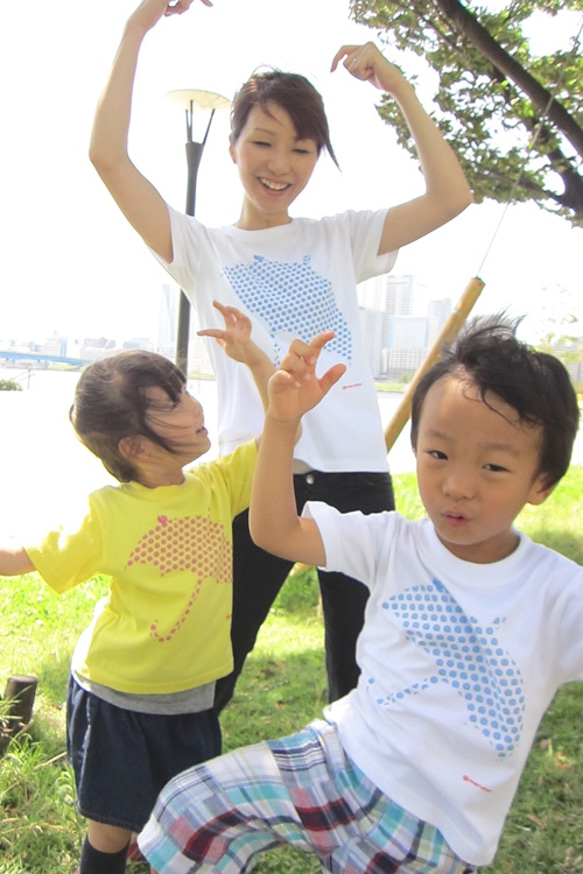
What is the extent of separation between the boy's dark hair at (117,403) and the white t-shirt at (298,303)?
0.70 feet

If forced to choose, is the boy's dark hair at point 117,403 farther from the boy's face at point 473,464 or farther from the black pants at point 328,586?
the boy's face at point 473,464

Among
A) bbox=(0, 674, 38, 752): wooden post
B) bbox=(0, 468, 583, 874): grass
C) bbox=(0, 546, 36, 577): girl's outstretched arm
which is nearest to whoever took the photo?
bbox=(0, 546, 36, 577): girl's outstretched arm

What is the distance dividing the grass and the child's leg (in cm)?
27

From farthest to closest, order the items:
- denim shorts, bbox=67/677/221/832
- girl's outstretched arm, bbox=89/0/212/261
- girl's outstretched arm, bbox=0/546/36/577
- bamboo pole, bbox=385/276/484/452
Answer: bamboo pole, bbox=385/276/484/452 → girl's outstretched arm, bbox=89/0/212/261 → denim shorts, bbox=67/677/221/832 → girl's outstretched arm, bbox=0/546/36/577

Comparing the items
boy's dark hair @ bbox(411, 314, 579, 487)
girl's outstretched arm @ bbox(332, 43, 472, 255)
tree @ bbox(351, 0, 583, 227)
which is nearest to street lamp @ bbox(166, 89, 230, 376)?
tree @ bbox(351, 0, 583, 227)

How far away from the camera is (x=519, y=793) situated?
2318 millimetres

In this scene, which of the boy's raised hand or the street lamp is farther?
the street lamp

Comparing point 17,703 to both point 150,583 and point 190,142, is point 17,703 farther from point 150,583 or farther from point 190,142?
point 190,142

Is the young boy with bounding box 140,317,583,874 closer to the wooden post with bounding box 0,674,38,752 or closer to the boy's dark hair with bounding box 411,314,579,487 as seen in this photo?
the boy's dark hair with bounding box 411,314,579,487

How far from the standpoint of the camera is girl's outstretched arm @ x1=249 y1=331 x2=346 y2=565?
4.01ft

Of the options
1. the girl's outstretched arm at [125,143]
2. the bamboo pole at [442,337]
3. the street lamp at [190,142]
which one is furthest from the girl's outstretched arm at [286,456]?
the street lamp at [190,142]

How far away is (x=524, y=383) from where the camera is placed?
1.26 m

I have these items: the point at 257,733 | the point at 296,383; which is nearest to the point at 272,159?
the point at 296,383

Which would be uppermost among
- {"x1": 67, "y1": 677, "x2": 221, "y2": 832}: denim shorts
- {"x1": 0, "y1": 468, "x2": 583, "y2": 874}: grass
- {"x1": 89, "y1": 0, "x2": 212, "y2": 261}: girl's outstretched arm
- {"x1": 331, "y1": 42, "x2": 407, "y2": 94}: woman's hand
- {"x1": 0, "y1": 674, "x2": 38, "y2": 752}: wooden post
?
{"x1": 331, "y1": 42, "x2": 407, "y2": 94}: woman's hand
